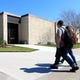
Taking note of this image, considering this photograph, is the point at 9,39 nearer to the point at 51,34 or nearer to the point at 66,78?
the point at 51,34

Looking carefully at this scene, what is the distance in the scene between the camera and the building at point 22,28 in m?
30.3

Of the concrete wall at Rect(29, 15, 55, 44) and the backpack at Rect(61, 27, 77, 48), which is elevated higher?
the concrete wall at Rect(29, 15, 55, 44)

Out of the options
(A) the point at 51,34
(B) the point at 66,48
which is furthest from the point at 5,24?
(B) the point at 66,48

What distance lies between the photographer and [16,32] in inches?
1334

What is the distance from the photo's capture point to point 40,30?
1379 inches

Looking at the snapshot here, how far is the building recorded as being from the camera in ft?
99.3

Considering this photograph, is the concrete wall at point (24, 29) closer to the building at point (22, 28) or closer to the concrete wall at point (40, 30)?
the building at point (22, 28)

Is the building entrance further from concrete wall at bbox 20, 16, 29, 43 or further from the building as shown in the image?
concrete wall at bbox 20, 16, 29, 43

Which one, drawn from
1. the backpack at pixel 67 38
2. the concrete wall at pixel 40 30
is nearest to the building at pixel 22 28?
the concrete wall at pixel 40 30

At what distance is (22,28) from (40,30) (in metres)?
3.84

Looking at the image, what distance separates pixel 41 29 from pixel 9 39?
6739 mm

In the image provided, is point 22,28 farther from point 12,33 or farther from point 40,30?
point 40,30

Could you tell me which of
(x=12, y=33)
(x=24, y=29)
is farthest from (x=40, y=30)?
(x=12, y=33)

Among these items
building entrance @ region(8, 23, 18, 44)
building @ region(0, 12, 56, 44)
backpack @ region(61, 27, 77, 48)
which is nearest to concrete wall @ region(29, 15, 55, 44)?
building @ region(0, 12, 56, 44)
